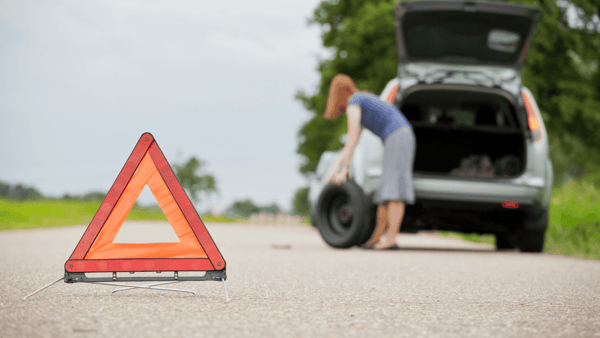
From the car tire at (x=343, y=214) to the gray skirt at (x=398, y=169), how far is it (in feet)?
0.75

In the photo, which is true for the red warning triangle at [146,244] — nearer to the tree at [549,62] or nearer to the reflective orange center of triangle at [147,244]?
the reflective orange center of triangle at [147,244]

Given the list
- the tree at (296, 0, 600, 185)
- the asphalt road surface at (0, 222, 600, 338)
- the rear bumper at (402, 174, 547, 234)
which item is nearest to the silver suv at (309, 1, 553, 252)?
the rear bumper at (402, 174, 547, 234)

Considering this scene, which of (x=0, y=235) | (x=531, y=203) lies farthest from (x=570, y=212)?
(x=0, y=235)

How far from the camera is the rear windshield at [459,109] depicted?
355 inches

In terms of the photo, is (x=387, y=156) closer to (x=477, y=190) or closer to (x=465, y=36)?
(x=477, y=190)

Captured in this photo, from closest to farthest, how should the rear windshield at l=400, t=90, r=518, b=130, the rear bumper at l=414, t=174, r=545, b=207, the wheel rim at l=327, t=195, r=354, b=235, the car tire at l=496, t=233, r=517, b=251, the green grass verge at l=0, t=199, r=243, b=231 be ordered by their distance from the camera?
the rear bumper at l=414, t=174, r=545, b=207, the wheel rim at l=327, t=195, r=354, b=235, the rear windshield at l=400, t=90, r=518, b=130, the car tire at l=496, t=233, r=517, b=251, the green grass verge at l=0, t=199, r=243, b=231

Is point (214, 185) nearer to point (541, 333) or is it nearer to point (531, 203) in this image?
point (531, 203)

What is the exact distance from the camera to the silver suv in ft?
26.5

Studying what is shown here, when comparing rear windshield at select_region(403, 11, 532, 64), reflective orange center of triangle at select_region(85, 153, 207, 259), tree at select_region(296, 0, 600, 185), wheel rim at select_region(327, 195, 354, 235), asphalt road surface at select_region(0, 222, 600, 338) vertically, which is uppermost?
tree at select_region(296, 0, 600, 185)

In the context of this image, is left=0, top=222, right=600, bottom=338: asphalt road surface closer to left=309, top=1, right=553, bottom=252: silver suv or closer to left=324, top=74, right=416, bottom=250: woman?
left=324, top=74, right=416, bottom=250: woman

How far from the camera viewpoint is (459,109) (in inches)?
375

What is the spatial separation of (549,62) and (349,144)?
13.6 meters

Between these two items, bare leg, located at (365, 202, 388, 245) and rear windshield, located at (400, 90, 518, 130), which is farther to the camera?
rear windshield, located at (400, 90, 518, 130)

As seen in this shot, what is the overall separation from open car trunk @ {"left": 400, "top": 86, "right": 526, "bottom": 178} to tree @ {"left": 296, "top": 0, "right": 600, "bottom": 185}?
9.26 meters
